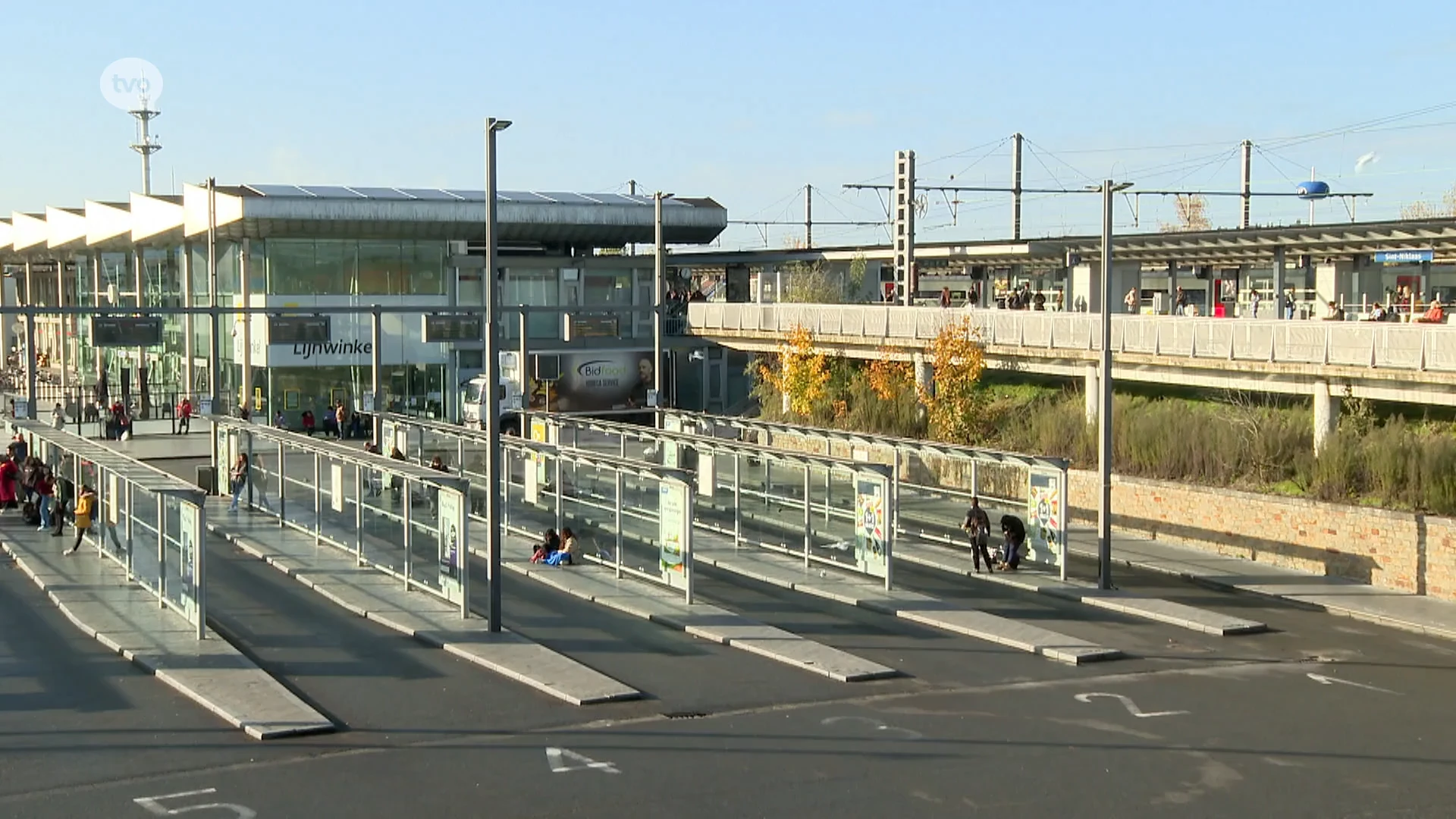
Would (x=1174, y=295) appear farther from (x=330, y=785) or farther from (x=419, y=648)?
(x=330, y=785)

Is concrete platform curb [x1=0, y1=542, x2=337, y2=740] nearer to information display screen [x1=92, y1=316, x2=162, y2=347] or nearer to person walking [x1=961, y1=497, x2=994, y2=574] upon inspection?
person walking [x1=961, y1=497, x2=994, y2=574]

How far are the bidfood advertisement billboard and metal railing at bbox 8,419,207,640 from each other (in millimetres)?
21919

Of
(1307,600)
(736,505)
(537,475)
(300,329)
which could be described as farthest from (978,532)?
(300,329)

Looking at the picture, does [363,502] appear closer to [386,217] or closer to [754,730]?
[754,730]

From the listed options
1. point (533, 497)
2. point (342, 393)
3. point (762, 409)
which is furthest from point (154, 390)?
point (533, 497)

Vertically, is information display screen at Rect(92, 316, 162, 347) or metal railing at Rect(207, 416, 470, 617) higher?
information display screen at Rect(92, 316, 162, 347)

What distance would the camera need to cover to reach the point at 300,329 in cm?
3919

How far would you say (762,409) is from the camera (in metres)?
47.1

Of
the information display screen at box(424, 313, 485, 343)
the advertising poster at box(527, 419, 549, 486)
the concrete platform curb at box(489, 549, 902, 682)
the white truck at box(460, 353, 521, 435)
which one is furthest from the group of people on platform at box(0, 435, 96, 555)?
the white truck at box(460, 353, 521, 435)

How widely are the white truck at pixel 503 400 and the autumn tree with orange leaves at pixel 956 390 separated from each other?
11.7 m

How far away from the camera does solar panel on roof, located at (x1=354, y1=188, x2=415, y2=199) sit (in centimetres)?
5391

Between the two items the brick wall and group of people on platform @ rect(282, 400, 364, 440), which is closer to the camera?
the brick wall

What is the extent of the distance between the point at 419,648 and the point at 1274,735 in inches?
391

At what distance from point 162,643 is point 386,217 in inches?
1392
